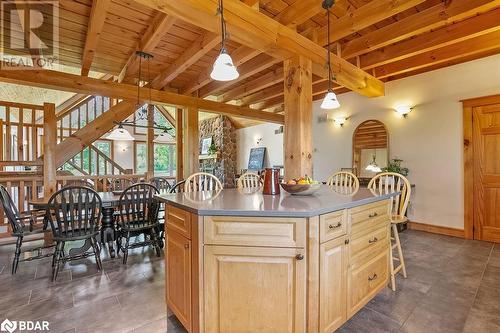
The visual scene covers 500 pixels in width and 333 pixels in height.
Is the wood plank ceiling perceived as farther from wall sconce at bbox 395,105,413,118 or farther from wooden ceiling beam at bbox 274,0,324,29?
wall sconce at bbox 395,105,413,118

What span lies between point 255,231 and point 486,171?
422 cm

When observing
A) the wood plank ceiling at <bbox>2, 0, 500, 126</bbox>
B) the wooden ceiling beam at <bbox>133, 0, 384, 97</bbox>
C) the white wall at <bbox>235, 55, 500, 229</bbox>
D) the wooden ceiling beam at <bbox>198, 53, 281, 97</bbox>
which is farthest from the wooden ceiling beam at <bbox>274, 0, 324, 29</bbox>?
the white wall at <bbox>235, 55, 500, 229</bbox>

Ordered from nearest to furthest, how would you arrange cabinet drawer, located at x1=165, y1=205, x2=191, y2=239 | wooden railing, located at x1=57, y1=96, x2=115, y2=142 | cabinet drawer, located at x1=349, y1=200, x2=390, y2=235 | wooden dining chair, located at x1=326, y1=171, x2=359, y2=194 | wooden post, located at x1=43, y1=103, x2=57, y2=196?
cabinet drawer, located at x1=165, y1=205, x2=191, y2=239 → cabinet drawer, located at x1=349, y1=200, x2=390, y2=235 → wooden dining chair, located at x1=326, y1=171, x2=359, y2=194 → wooden post, located at x1=43, y1=103, x2=57, y2=196 → wooden railing, located at x1=57, y1=96, x2=115, y2=142

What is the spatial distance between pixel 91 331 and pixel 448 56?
5.29 meters

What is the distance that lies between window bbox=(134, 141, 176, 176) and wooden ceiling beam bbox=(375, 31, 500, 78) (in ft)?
29.7

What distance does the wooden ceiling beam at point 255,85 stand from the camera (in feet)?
14.9

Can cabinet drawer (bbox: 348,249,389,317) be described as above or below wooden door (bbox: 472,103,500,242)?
below

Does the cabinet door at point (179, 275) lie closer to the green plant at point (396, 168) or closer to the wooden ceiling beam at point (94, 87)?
the wooden ceiling beam at point (94, 87)

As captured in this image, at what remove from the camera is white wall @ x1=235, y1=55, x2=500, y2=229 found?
153 inches

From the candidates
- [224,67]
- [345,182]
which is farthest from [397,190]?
[224,67]

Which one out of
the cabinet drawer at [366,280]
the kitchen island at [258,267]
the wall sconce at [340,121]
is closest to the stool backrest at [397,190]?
the cabinet drawer at [366,280]

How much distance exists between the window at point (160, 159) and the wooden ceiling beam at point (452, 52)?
904 cm

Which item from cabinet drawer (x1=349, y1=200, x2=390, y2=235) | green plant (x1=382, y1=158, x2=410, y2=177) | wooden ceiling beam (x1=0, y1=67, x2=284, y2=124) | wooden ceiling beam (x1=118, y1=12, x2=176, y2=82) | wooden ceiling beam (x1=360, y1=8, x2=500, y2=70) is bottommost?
cabinet drawer (x1=349, y1=200, x2=390, y2=235)

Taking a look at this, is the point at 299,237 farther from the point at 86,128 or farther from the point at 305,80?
the point at 86,128
